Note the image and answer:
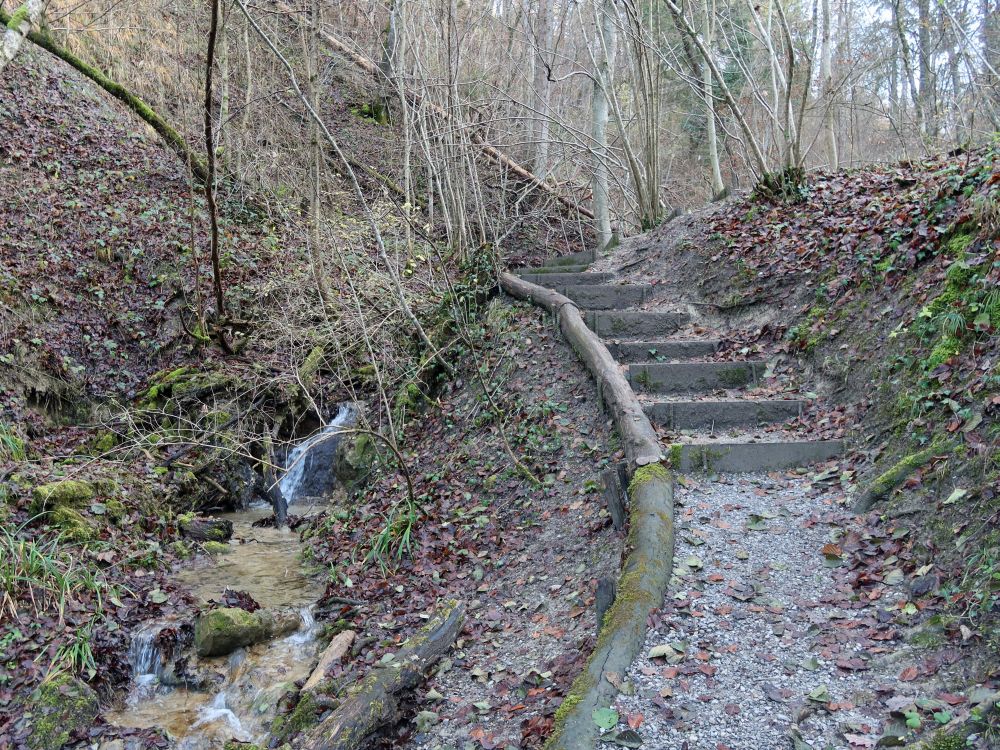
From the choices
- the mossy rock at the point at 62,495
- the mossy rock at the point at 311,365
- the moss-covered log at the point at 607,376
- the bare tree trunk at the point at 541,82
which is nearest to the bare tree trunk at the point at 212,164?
the mossy rock at the point at 311,365

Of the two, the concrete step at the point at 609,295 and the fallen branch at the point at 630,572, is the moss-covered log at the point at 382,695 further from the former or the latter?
the concrete step at the point at 609,295

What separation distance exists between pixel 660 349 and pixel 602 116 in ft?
20.7

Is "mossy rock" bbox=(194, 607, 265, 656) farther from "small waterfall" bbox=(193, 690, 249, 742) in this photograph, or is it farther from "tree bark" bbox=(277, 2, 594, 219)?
"tree bark" bbox=(277, 2, 594, 219)

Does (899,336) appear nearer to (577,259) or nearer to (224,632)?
(224,632)

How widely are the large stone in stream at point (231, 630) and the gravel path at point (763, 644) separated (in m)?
3.58

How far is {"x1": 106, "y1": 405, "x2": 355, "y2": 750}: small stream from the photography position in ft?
16.1

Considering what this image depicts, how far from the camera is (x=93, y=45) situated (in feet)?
45.1

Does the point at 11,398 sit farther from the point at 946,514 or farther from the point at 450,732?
the point at 946,514

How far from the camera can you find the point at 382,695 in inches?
161

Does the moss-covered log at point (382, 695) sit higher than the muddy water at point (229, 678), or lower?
higher

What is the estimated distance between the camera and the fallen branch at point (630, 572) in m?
3.06

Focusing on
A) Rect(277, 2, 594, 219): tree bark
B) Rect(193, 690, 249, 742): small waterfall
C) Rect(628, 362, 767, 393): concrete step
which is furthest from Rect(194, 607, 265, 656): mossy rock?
Rect(277, 2, 594, 219): tree bark

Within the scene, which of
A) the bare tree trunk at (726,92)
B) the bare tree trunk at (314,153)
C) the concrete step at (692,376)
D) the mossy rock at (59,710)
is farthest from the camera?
the bare tree trunk at (314,153)

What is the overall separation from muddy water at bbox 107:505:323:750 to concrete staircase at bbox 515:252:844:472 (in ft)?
11.3
